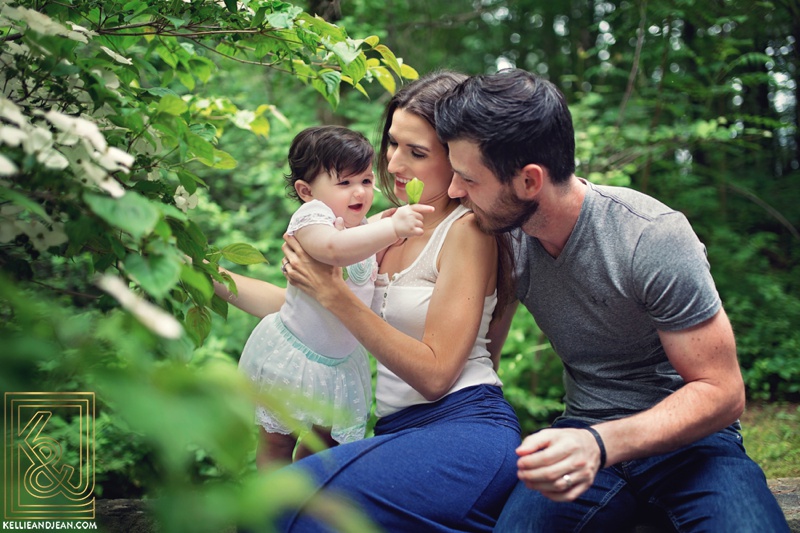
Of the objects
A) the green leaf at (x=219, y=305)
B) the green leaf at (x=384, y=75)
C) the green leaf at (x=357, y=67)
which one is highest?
the green leaf at (x=357, y=67)

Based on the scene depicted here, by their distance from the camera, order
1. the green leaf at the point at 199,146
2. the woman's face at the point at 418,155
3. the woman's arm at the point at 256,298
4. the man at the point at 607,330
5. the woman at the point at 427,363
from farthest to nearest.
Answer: the woman's arm at the point at 256,298 → the woman's face at the point at 418,155 → the woman at the point at 427,363 → the man at the point at 607,330 → the green leaf at the point at 199,146

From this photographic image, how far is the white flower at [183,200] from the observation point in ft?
5.07

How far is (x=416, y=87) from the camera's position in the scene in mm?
1938

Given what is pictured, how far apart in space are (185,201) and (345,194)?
1.61 feet

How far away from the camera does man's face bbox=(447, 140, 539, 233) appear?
1.66 metres

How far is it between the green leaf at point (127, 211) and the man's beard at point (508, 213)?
1.03 m

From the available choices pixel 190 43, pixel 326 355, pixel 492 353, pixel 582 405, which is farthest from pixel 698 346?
pixel 190 43

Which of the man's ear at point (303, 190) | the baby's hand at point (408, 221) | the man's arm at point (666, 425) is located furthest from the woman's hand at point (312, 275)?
the man's arm at point (666, 425)

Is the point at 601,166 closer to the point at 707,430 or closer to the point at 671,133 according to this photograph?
the point at 671,133

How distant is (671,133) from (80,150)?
3.63 meters

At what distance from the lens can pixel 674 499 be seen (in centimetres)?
159

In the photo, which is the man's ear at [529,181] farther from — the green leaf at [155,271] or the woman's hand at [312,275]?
the green leaf at [155,271]

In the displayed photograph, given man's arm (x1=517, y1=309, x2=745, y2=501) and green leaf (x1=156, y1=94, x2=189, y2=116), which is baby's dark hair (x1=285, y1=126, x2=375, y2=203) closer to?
green leaf (x1=156, y1=94, x2=189, y2=116)

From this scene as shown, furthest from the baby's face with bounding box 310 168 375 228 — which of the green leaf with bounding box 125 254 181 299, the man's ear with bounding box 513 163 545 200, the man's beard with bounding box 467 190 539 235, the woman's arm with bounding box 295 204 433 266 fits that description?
the green leaf with bounding box 125 254 181 299
